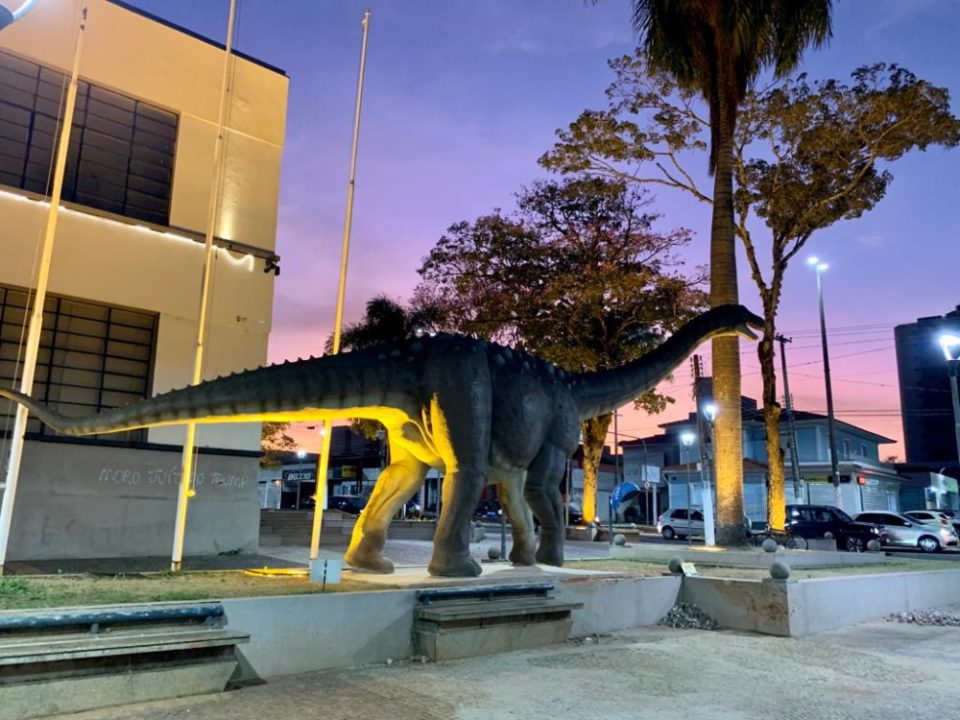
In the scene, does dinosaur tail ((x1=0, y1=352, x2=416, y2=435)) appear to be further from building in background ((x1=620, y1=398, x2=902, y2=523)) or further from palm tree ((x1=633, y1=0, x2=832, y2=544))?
building in background ((x1=620, y1=398, x2=902, y2=523))

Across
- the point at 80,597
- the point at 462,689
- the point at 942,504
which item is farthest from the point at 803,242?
the point at 942,504

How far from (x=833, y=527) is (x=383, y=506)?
767 inches

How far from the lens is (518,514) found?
8.34 meters

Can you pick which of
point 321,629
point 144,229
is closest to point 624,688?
point 321,629

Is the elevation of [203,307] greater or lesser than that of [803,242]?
lesser

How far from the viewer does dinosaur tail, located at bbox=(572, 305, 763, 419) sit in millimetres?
8867

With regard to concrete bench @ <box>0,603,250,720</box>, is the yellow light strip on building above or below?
above

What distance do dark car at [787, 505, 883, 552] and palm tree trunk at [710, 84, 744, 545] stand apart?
10730 mm

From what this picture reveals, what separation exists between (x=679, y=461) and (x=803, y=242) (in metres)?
34.0

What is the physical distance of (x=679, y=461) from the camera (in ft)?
163

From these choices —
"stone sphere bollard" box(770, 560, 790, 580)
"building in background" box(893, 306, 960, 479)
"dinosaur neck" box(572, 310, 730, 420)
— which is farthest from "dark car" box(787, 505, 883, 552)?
"building in background" box(893, 306, 960, 479)

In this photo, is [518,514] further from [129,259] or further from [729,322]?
[129,259]

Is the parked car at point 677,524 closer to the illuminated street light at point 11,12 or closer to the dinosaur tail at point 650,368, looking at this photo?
the dinosaur tail at point 650,368

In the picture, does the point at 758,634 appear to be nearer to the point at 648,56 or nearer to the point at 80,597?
the point at 80,597
